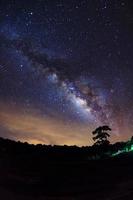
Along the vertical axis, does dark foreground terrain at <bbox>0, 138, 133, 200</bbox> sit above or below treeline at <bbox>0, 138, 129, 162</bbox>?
below

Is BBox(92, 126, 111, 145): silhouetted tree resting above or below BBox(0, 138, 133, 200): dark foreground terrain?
above

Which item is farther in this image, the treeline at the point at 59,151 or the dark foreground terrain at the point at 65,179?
the treeline at the point at 59,151

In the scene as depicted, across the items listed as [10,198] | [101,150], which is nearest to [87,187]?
[10,198]

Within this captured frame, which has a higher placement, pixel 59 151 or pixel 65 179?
pixel 59 151

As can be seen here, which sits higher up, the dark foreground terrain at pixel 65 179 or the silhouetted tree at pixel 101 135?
the silhouetted tree at pixel 101 135

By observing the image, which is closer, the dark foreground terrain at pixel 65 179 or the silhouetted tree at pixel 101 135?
the dark foreground terrain at pixel 65 179

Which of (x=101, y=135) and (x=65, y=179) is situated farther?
(x=101, y=135)

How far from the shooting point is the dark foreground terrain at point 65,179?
109 ft

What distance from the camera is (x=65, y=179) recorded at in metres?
39.2

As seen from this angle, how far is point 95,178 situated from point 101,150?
26022 millimetres

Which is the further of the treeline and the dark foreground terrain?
the treeline

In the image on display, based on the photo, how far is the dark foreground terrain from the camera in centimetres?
3325

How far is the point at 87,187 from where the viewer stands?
118 ft

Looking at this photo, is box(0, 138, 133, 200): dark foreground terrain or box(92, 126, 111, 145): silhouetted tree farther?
box(92, 126, 111, 145): silhouetted tree
